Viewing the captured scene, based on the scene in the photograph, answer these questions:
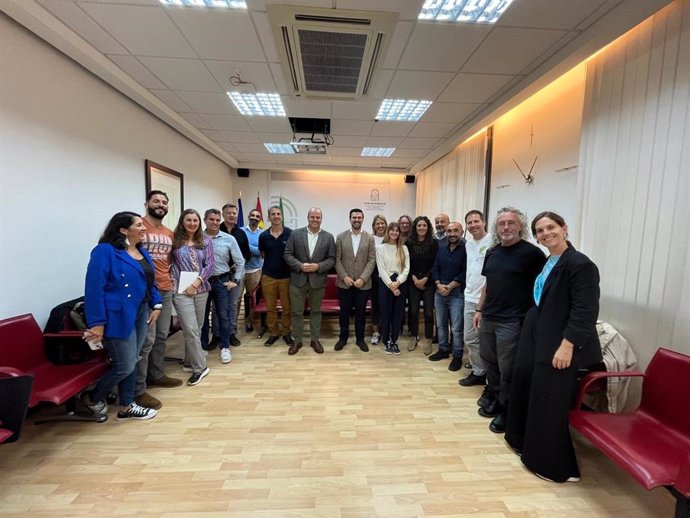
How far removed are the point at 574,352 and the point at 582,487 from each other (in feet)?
2.66

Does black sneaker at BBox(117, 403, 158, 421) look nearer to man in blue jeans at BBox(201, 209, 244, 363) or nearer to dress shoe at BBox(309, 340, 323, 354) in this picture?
man in blue jeans at BBox(201, 209, 244, 363)

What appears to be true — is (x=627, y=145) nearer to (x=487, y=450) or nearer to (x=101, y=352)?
(x=487, y=450)

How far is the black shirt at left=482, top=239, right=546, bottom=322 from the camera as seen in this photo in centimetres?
224

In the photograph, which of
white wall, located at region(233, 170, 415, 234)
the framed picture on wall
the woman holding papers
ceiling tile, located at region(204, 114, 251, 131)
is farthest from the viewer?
white wall, located at region(233, 170, 415, 234)

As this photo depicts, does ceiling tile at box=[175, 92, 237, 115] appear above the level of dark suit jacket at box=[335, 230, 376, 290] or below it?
above

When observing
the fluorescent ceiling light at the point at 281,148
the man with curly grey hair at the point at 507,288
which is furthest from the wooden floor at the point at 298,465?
the fluorescent ceiling light at the point at 281,148

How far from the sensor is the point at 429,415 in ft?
8.07

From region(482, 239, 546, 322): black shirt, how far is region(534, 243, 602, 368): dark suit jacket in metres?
0.40

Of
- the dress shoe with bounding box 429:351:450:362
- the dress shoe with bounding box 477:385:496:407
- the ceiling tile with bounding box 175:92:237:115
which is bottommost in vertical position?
the dress shoe with bounding box 429:351:450:362

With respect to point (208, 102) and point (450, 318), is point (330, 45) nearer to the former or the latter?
point (208, 102)

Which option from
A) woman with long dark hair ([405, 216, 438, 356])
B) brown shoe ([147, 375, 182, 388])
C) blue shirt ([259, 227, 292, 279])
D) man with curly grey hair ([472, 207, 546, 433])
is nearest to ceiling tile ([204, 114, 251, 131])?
blue shirt ([259, 227, 292, 279])

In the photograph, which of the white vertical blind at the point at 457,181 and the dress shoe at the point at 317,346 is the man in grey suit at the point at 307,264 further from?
the white vertical blind at the point at 457,181

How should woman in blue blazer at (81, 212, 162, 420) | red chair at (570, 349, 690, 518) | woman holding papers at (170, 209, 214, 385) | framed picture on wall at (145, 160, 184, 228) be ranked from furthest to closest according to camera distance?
framed picture on wall at (145, 160, 184, 228), woman holding papers at (170, 209, 214, 385), woman in blue blazer at (81, 212, 162, 420), red chair at (570, 349, 690, 518)

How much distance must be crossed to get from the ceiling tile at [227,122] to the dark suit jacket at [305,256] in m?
2.09
